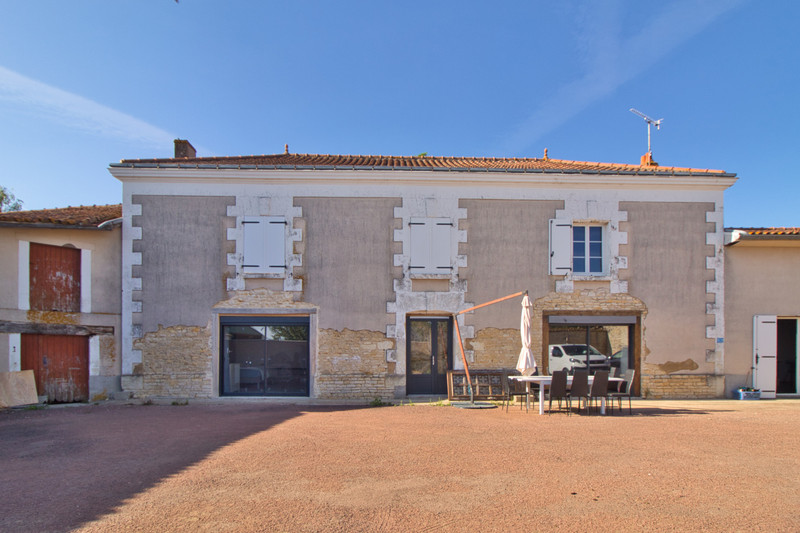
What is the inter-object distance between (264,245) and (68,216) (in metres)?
4.22

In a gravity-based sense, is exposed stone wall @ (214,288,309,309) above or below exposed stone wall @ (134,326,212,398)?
above

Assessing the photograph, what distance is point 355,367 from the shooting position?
432 inches

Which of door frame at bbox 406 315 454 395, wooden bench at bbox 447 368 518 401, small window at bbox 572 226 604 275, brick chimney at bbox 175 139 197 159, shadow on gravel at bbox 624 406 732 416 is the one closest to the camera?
shadow on gravel at bbox 624 406 732 416

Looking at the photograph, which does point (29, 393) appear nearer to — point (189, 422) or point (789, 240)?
point (189, 422)

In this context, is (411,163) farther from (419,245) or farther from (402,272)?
(402,272)

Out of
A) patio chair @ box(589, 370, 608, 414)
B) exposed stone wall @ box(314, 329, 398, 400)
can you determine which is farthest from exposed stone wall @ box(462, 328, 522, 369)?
patio chair @ box(589, 370, 608, 414)

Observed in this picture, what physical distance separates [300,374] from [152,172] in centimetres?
527

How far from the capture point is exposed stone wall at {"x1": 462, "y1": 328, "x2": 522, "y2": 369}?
36.3 feet

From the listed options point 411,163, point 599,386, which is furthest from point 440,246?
point 599,386

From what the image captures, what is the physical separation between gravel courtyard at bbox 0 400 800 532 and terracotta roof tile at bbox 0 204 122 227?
3757 mm

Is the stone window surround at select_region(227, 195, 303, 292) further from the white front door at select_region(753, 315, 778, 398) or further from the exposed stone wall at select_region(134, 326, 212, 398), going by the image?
the white front door at select_region(753, 315, 778, 398)

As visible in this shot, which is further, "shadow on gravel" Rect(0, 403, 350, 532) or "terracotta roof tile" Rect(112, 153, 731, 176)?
"terracotta roof tile" Rect(112, 153, 731, 176)

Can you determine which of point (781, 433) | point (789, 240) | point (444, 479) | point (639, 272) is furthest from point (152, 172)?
point (789, 240)

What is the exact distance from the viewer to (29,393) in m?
9.90
